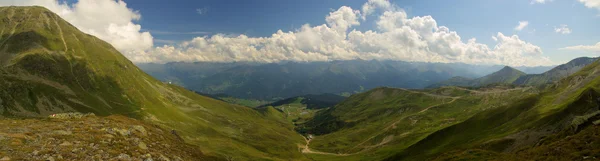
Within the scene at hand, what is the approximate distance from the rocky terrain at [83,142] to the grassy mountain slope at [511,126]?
3717 inches

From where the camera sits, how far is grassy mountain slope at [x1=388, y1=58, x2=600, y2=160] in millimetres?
93000

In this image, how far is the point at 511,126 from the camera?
12000cm

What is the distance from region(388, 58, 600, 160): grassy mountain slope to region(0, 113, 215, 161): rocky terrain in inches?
3717

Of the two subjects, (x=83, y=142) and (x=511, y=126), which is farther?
(x=511, y=126)

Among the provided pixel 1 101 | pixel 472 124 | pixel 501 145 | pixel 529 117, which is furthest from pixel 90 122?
pixel 1 101

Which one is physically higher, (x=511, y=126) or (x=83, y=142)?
(x=83, y=142)

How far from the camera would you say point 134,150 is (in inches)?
1950

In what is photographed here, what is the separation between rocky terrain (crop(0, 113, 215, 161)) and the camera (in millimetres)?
37469

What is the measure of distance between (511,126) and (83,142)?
14608cm

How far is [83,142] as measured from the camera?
148 ft

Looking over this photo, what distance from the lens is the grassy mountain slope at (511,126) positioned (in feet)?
305

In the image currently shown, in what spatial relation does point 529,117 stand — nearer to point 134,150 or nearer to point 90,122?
point 134,150

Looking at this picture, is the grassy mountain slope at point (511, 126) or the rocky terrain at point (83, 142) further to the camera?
the grassy mountain slope at point (511, 126)

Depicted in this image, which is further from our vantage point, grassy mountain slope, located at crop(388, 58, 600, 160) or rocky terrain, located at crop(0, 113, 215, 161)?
grassy mountain slope, located at crop(388, 58, 600, 160)
